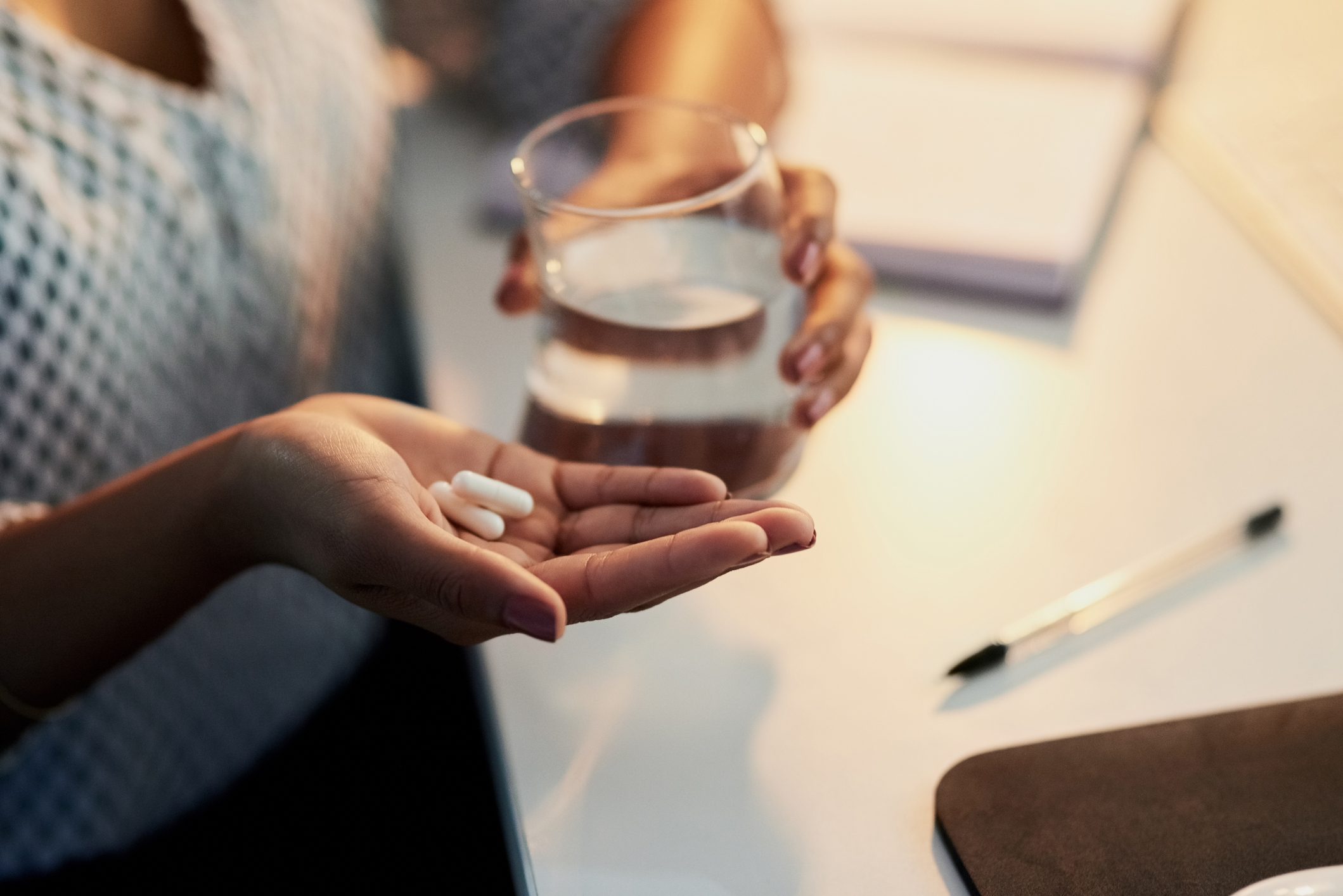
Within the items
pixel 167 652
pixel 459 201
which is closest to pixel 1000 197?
pixel 459 201

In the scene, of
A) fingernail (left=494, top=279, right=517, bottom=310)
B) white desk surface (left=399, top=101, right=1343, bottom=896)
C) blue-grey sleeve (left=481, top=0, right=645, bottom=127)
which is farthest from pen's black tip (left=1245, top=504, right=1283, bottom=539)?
blue-grey sleeve (left=481, top=0, right=645, bottom=127)

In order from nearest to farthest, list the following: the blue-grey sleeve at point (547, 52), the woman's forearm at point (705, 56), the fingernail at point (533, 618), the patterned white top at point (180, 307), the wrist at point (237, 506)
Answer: the fingernail at point (533, 618) < the wrist at point (237, 506) < the patterned white top at point (180, 307) < the woman's forearm at point (705, 56) < the blue-grey sleeve at point (547, 52)

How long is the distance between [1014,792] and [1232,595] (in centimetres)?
16

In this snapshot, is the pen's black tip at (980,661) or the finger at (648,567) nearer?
the finger at (648,567)

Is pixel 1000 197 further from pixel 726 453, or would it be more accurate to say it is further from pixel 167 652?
pixel 167 652

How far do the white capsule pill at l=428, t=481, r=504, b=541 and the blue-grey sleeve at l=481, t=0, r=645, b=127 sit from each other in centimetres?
46

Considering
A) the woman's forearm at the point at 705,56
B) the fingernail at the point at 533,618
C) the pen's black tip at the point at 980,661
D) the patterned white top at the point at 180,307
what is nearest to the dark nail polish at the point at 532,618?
the fingernail at the point at 533,618

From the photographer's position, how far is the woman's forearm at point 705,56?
70 centimetres

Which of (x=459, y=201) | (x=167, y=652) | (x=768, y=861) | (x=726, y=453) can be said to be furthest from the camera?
(x=459, y=201)

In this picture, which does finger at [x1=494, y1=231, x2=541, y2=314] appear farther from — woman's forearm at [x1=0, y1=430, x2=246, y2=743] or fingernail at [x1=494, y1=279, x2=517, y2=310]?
woman's forearm at [x1=0, y1=430, x2=246, y2=743]

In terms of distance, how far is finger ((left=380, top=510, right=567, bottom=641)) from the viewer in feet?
1.09

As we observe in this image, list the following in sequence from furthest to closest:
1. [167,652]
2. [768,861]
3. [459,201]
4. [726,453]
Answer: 1. [459,201]
2. [167,652]
3. [726,453]
4. [768,861]

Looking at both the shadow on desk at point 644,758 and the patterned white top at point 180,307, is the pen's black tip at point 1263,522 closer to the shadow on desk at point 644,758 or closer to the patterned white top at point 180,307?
the shadow on desk at point 644,758

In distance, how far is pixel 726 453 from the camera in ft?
1.63
